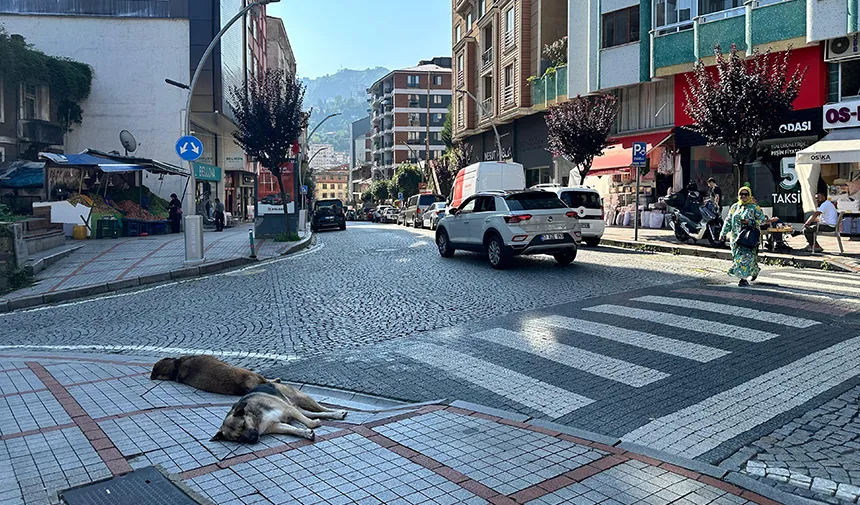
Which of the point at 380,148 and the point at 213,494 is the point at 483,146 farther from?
the point at 380,148

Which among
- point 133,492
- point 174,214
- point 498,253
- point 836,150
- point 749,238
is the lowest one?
point 133,492

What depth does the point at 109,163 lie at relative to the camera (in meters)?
24.2

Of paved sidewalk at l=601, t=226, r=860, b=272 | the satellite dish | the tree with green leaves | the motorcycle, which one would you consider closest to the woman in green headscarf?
paved sidewalk at l=601, t=226, r=860, b=272

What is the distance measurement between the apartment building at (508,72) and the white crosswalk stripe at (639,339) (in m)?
27.6

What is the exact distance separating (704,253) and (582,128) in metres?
11.1

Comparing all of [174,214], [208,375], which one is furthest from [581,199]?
[174,214]

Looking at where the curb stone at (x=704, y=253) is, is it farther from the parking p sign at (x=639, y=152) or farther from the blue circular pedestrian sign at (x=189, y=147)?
the blue circular pedestrian sign at (x=189, y=147)

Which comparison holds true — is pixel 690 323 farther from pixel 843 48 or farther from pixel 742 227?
pixel 843 48

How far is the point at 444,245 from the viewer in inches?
680

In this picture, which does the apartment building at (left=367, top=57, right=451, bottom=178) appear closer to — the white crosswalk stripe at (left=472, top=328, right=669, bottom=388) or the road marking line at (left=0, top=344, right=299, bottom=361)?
the road marking line at (left=0, top=344, right=299, bottom=361)

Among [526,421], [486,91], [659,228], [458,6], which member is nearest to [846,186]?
[659,228]

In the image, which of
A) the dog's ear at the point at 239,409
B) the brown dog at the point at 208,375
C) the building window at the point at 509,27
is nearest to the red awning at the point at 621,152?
the building window at the point at 509,27

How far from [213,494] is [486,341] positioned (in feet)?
14.4

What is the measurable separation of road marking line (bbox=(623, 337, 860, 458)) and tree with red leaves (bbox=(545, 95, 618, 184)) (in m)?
21.1
